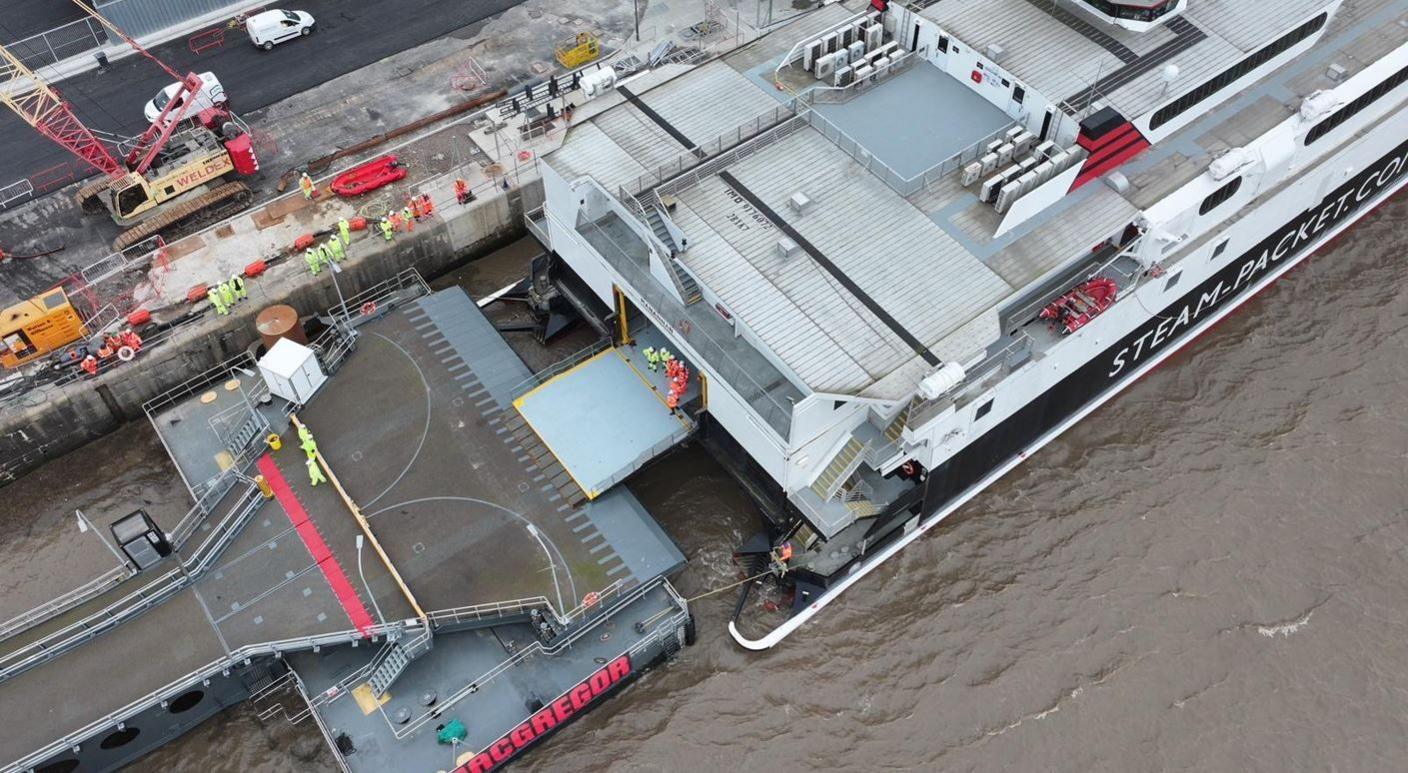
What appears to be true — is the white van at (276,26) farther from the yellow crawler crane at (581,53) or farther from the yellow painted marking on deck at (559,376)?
the yellow painted marking on deck at (559,376)

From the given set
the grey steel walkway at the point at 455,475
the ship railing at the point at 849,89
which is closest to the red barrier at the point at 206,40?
the grey steel walkway at the point at 455,475

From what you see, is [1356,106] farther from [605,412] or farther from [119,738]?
[119,738]

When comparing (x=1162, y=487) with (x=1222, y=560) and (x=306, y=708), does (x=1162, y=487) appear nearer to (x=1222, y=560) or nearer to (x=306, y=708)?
(x=1222, y=560)

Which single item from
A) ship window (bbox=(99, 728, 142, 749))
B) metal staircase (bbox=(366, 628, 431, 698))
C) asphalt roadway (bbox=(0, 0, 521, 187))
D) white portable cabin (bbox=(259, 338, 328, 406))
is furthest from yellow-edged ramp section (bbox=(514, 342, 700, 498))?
asphalt roadway (bbox=(0, 0, 521, 187))

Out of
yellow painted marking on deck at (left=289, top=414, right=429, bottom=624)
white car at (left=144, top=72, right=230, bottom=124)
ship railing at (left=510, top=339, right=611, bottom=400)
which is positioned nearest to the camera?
yellow painted marking on deck at (left=289, top=414, right=429, bottom=624)

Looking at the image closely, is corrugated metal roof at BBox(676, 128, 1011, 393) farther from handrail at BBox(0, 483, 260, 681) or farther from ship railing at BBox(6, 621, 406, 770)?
handrail at BBox(0, 483, 260, 681)

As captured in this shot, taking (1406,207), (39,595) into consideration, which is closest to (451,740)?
(39,595)
